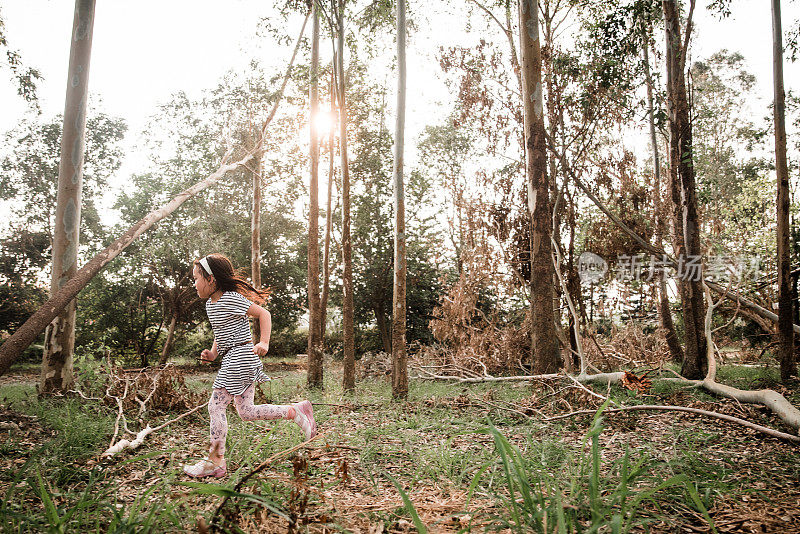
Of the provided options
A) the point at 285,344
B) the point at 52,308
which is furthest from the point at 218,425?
the point at 285,344

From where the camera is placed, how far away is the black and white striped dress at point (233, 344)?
3.58m

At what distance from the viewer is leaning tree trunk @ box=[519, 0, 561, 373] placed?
657 cm

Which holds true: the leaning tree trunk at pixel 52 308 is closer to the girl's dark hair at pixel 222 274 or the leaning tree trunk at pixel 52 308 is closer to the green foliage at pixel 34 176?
the girl's dark hair at pixel 222 274

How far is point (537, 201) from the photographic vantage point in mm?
6676

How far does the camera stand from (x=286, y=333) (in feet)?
69.1

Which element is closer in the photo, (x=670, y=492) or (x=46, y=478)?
(x=670, y=492)

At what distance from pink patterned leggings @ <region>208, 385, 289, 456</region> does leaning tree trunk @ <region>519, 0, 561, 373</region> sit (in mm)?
4238

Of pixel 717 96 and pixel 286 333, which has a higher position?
pixel 717 96

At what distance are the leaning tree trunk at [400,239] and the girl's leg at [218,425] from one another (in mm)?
3773

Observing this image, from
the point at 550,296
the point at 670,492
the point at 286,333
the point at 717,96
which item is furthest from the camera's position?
the point at 717,96

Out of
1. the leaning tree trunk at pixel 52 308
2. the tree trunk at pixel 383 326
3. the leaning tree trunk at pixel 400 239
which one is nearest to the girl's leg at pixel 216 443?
the leaning tree trunk at pixel 52 308

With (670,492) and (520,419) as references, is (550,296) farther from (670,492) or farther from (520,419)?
(670,492)

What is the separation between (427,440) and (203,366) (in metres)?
14.8

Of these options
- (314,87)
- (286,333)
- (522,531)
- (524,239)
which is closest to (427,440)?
(522,531)
